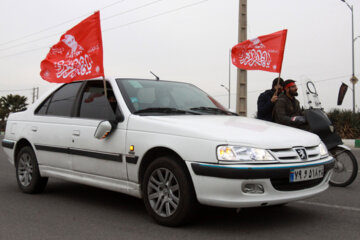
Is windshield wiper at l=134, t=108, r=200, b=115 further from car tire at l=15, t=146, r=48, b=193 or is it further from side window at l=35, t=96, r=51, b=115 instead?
car tire at l=15, t=146, r=48, b=193

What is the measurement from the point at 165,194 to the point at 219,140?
0.80 m

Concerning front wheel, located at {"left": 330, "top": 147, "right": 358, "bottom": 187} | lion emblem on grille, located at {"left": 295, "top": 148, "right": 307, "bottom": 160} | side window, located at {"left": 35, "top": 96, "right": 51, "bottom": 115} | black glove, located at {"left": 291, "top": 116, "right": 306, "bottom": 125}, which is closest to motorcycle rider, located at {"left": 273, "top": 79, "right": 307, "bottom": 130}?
black glove, located at {"left": 291, "top": 116, "right": 306, "bottom": 125}

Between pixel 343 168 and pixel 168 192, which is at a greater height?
pixel 168 192

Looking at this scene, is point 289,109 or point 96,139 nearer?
point 96,139

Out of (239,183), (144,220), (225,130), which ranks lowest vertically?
(144,220)

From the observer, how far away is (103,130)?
4723 mm

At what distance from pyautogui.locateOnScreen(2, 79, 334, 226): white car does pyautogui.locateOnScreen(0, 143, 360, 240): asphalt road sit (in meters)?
0.28

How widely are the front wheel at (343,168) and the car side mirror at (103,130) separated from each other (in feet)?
12.6

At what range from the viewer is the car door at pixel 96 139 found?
15.5 ft

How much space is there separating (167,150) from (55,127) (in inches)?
79.2

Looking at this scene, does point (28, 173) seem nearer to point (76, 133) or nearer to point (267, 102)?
point (76, 133)

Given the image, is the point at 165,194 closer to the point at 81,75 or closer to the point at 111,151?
the point at 111,151

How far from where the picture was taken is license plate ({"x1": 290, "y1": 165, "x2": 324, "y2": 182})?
13.0ft

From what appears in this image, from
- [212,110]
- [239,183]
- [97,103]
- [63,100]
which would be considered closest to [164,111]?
[212,110]
